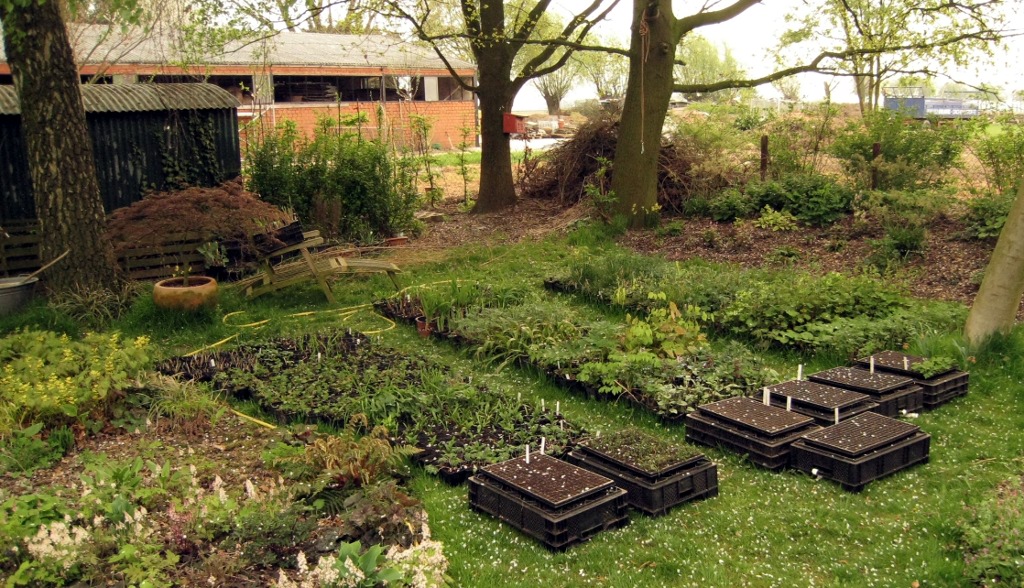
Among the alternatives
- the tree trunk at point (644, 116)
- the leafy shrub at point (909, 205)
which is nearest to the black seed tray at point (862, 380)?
the leafy shrub at point (909, 205)

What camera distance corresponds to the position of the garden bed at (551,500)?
446 centimetres

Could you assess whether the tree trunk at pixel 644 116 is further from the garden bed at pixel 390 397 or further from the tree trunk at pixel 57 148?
the tree trunk at pixel 57 148

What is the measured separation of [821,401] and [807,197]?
21.1 ft

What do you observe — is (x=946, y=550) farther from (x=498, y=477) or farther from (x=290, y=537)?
(x=290, y=537)

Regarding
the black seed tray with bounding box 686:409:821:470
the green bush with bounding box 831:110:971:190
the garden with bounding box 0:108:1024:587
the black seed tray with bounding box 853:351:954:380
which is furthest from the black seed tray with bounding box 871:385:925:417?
the green bush with bounding box 831:110:971:190

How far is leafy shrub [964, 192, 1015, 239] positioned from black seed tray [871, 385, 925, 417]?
4370 mm

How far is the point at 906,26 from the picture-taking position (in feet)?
39.8

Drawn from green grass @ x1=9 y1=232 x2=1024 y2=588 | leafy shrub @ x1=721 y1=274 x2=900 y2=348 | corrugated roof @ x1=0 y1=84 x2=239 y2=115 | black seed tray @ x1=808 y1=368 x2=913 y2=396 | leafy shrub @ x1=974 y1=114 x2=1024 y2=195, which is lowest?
green grass @ x1=9 y1=232 x2=1024 y2=588

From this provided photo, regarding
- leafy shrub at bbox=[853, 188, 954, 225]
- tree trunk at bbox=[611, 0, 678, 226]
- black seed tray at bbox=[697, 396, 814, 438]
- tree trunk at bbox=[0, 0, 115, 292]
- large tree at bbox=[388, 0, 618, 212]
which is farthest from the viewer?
large tree at bbox=[388, 0, 618, 212]

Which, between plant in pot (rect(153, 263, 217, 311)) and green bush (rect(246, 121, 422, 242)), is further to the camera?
green bush (rect(246, 121, 422, 242))

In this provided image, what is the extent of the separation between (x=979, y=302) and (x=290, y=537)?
5.52 m

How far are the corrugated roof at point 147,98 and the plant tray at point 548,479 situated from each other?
7.72 meters

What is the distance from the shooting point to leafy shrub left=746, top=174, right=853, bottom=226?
37.4 ft

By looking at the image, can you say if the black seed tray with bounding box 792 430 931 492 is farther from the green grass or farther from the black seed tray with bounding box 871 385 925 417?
the black seed tray with bounding box 871 385 925 417
